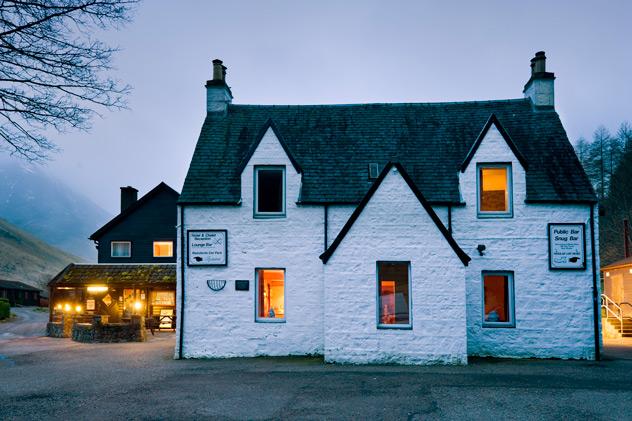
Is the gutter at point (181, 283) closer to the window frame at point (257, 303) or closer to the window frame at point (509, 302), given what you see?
the window frame at point (257, 303)

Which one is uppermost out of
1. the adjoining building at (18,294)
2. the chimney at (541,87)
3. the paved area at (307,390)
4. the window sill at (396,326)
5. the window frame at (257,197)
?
the chimney at (541,87)

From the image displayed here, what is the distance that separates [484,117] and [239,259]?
9727 mm

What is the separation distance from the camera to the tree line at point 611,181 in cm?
4728

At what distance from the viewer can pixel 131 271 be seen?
96.0 ft

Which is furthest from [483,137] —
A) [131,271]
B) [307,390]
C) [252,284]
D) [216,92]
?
[131,271]

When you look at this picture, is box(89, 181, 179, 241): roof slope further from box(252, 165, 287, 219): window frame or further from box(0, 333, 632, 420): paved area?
box(0, 333, 632, 420): paved area

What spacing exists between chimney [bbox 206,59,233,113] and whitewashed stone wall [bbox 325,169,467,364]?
7.27 metres

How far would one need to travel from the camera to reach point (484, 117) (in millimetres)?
18281

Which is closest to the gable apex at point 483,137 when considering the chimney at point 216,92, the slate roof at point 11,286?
the chimney at point 216,92

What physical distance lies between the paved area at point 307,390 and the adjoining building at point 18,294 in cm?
6143

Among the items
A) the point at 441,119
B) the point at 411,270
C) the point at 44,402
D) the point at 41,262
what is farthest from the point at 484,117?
the point at 41,262

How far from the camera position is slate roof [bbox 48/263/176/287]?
28.2 m

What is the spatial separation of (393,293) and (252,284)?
14.0 ft

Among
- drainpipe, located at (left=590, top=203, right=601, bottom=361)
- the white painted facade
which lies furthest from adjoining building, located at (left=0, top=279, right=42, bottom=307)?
drainpipe, located at (left=590, top=203, right=601, bottom=361)
